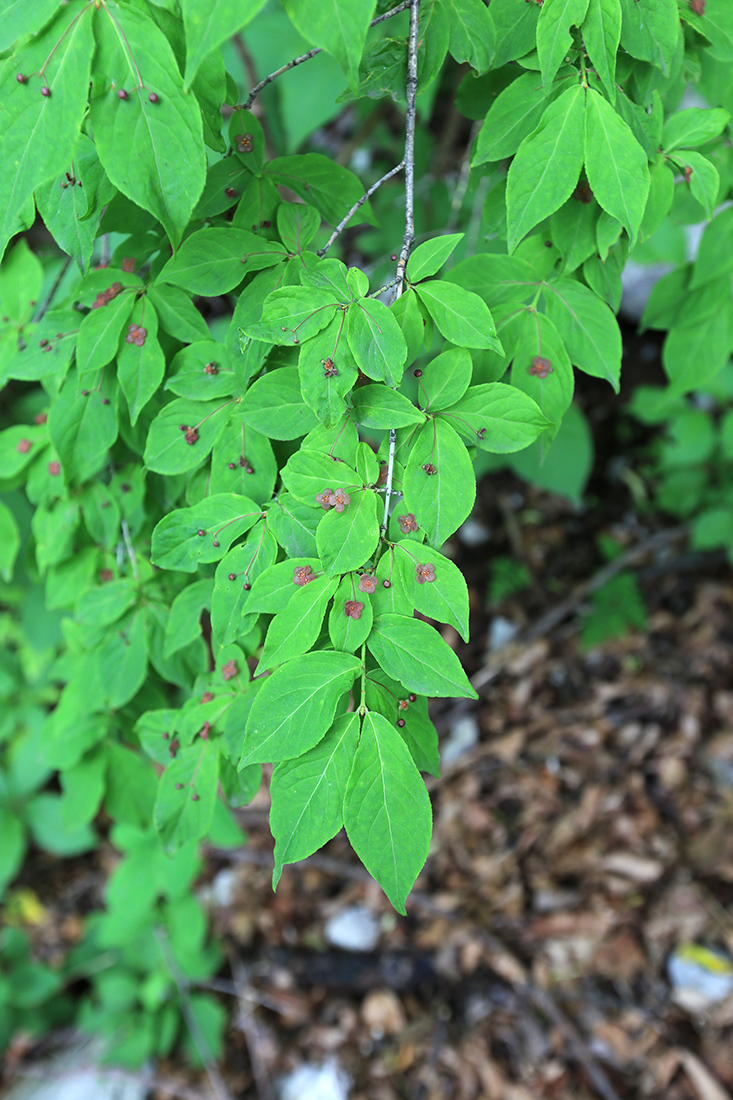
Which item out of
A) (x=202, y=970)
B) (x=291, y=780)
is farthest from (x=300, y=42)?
(x=202, y=970)

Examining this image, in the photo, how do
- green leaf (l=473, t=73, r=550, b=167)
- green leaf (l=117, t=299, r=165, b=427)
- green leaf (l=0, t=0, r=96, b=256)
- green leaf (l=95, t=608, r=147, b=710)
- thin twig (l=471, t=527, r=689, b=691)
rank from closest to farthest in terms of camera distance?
1. green leaf (l=0, t=0, r=96, b=256)
2. green leaf (l=473, t=73, r=550, b=167)
3. green leaf (l=117, t=299, r=165, b=427)
4. green leaf (l=95, t=608, r=147, b=710)
5. thin twig (l=471, t=527, r=689, b=691)

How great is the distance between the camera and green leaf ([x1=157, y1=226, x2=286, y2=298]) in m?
0.97

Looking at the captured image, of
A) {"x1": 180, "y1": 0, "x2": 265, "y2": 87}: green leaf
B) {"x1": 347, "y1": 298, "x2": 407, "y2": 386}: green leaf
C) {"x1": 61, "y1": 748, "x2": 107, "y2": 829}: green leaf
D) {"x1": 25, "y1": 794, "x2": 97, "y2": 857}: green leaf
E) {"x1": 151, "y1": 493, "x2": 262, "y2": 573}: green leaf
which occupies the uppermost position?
{"x1": 180, "y1": 0, "x2": 265, "y2": 87}: green leaf

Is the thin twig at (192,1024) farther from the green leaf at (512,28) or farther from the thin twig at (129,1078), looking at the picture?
the green leaf at (512,28)

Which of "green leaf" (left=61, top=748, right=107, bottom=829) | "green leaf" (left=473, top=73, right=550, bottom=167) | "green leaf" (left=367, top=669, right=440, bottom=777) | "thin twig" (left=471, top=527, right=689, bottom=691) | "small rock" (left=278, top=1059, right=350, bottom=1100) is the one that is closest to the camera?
"green leaf" (left=367, top=669, right=440, bottom=777)

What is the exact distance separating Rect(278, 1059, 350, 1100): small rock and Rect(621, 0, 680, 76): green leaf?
2.87 m

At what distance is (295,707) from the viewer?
799 mm

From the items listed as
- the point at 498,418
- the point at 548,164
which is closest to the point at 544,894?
the point at 498,418

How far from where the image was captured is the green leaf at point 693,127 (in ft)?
3.47

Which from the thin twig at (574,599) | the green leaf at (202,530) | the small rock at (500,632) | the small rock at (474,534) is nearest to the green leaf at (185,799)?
the green leaf at (202,530)

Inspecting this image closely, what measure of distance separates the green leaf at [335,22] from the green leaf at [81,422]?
0.64 m

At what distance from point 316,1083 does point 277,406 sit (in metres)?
2.51

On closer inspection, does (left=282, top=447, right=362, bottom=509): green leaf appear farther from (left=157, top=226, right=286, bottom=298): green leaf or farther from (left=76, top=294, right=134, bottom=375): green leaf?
(left=76, top=294, right=134, bottom=375): green leaf

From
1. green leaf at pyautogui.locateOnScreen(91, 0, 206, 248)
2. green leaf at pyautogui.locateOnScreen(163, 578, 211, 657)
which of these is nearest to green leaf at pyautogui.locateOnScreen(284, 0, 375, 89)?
green leaf at pyautogui.locateOnScreen(91, 0, 206, 248)
